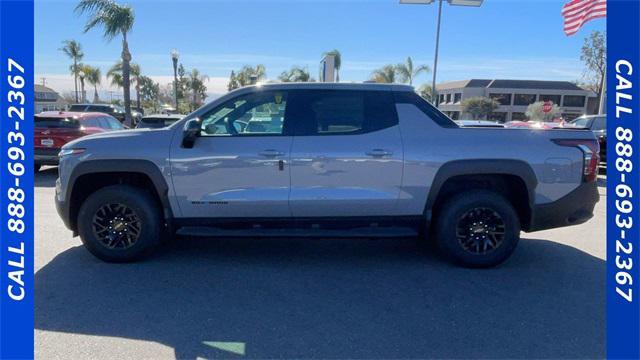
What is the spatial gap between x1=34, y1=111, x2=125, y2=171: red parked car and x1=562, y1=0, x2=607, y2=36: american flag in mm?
14812

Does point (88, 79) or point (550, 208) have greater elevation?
point (88, 79)

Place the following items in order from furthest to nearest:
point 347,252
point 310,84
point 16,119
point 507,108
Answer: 1. point 507,108
2. point 347,252
3. point 310,84
4. point 16,119

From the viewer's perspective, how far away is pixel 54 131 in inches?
384

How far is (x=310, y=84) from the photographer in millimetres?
4629

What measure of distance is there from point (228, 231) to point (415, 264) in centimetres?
202

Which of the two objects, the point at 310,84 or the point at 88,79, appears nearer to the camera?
the point at 310,84

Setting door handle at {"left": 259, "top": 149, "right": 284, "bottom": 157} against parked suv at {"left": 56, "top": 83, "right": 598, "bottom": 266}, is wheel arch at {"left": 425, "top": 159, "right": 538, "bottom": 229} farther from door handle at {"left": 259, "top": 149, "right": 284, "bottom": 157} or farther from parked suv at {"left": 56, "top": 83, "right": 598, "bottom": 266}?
door handle at {"left": 259, "top": 149, "right": 284, "bottom": 157}

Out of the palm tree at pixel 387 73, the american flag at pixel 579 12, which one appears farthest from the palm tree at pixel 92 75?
the american flag at pixel 579 12

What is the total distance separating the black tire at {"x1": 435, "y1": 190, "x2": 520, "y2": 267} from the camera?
14.5 feet

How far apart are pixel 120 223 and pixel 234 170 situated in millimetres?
1356

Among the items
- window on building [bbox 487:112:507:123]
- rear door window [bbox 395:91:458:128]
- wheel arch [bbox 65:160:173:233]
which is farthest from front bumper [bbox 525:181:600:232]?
window on building [bbox 487:112:507:123]

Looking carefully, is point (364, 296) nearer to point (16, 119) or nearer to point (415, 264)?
point (415, 264)

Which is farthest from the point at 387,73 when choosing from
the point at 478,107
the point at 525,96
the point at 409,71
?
the point at 525,96

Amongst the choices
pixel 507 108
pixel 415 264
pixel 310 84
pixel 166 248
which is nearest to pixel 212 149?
pixel 310 84
